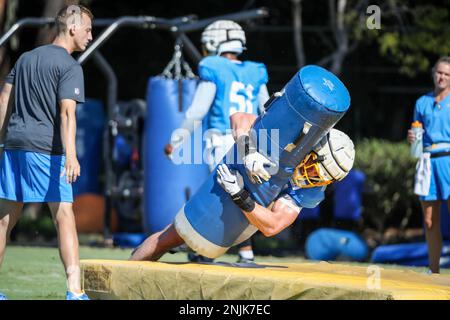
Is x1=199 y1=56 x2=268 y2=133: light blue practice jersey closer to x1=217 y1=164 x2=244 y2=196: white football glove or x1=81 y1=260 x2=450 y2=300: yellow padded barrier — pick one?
x1=81 y1=260 x2=450 y2=300: yellow padded barrier

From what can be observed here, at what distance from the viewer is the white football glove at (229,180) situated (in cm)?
572

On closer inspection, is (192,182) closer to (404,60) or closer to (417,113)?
(417,113)

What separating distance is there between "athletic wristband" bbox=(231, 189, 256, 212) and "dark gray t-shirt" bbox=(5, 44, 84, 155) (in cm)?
109

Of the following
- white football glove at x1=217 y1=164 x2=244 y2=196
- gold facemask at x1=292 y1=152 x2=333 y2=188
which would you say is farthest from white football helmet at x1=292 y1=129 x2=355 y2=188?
white football glove at x1=217 y1=164 x2=244 y2=196

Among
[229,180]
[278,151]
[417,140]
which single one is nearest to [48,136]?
[229,180]

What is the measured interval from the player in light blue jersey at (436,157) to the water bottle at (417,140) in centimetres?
4

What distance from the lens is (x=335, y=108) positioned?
561cm

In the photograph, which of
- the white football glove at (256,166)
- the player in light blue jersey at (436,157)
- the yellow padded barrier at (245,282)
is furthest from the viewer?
the player in light blue jersey at (436,157)

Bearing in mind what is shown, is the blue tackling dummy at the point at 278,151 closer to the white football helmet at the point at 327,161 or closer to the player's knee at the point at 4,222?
the white football helmet at the point at 327,161

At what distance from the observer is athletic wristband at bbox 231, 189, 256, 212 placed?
5.70 meters

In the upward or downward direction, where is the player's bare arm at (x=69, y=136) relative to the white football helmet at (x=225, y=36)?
downward

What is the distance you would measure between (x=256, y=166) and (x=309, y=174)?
0.38 meters

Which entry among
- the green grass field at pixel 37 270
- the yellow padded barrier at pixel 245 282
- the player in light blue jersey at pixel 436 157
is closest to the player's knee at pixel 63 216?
the yellow padded barrier at pixel 245 282

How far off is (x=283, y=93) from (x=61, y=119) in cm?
134
